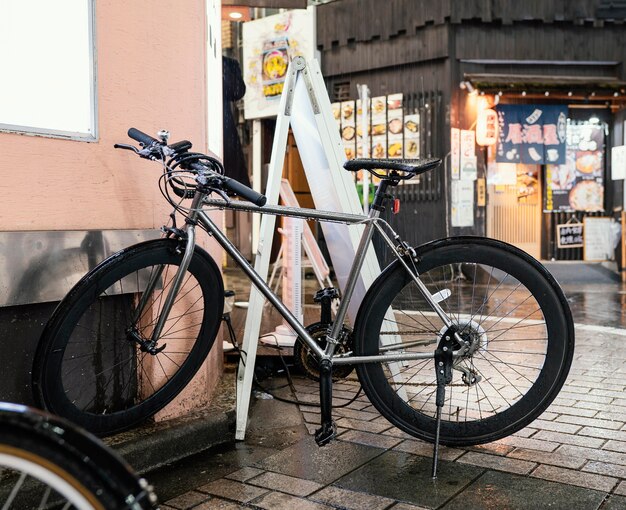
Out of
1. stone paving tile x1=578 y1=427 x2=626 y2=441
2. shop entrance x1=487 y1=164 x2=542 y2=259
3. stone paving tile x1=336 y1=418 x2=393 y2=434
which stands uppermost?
shop entrance x1=487 y1=164 x2=542 y2=259

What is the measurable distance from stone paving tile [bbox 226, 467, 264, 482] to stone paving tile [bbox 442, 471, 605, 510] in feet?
3.20

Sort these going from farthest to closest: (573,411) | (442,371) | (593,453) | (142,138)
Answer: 1. (573,411)
2. (593,453)
3. (442,371)
4. (142,138)

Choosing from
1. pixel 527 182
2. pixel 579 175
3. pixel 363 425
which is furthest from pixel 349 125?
pixel 363 425

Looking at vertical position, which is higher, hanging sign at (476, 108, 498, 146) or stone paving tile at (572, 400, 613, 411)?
hanging sign at (476, 108, 498, 146)

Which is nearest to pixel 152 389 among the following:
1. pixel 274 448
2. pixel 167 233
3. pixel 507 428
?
pixel 274 448

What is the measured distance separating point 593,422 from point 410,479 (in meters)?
1.50

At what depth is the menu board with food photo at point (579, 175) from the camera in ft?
Answer: 47.5

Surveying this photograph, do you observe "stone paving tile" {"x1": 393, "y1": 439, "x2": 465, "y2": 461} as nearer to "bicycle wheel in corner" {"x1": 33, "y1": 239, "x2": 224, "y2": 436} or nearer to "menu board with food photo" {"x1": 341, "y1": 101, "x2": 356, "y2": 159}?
"bicycle wheel in corner" {"x1": 33, "y1": 239, "x2": 224, "y2": 436}

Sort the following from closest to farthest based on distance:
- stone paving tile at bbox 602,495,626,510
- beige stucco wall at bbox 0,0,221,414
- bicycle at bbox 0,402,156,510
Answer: bicycle at bbox 0,402,156,510, stone paving tile at bbox 602,495,626,510, beige stucco wall at bbox 0,0,221,414

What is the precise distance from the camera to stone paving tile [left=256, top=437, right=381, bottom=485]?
3326 millimetres

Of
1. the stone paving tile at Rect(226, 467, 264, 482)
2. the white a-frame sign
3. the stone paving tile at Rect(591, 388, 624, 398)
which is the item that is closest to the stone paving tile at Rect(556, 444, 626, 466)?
the stone paving tile at Rect(591, 388, 624, 398)

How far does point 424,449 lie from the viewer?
3664mm

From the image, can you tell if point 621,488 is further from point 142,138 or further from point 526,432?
point 142,138

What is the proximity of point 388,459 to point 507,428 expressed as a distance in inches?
25.8
